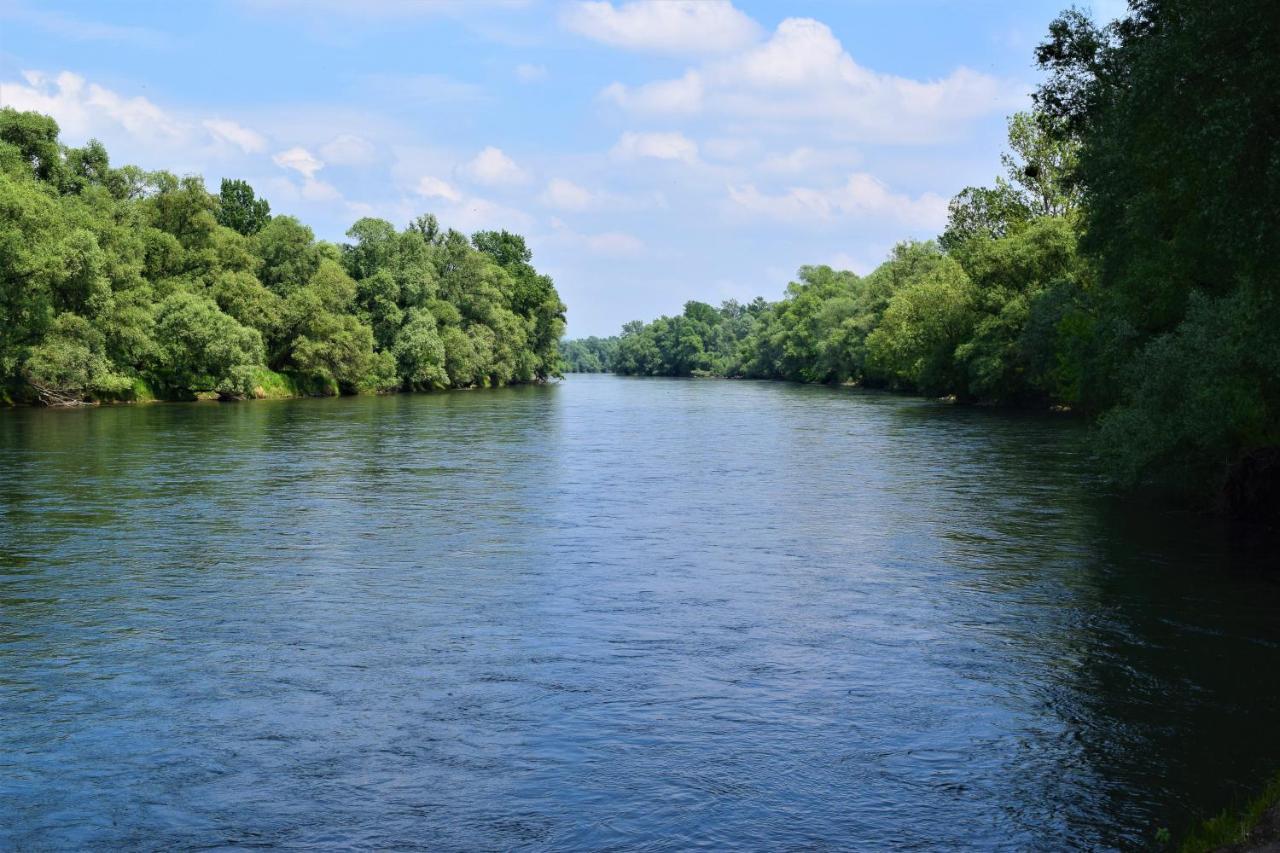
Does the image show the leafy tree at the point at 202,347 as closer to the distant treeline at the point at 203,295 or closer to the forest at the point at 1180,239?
the distant treeline at the point at 203,295

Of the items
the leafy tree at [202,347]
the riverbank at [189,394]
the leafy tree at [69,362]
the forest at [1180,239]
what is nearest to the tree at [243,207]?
the riverbank at [189,394]

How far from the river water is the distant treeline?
140 ft

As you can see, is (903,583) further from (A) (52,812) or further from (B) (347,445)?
(B) (347,445)

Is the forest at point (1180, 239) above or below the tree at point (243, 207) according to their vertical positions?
below

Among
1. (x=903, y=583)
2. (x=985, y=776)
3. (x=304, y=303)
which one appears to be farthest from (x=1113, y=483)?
(x=304, y=303)

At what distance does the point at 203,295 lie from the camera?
96.2 meters

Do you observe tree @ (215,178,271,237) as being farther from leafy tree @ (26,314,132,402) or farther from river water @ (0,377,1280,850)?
river water @ (0,377,1280,850)

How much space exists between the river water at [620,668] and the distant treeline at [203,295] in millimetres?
42537

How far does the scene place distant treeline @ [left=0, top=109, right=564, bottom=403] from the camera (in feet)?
247

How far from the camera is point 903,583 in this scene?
23.8 metres

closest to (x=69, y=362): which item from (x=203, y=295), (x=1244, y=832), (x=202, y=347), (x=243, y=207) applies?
(x=202, y=347)

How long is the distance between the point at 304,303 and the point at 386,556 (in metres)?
82.7

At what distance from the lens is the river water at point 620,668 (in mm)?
12180

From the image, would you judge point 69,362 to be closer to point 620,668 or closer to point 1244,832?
point 620,668
